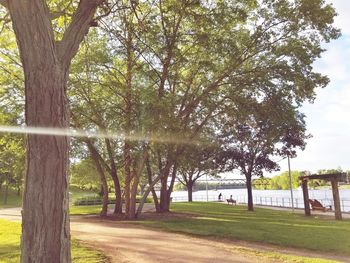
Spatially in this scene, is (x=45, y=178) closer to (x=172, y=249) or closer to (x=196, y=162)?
(x=172, y=249)

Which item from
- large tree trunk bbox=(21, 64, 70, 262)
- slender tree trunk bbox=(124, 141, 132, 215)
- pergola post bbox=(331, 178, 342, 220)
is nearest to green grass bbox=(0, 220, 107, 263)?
large tree trunk bbox=(21, 64, 70, 262)

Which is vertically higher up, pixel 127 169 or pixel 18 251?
pixel 127 169

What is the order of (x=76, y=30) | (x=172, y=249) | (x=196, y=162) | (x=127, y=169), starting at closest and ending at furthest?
(x=76, y=30), (x=172, y=249), (x=127, y=169), (x=196, y=162)

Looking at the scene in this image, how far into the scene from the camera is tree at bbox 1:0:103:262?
569cm

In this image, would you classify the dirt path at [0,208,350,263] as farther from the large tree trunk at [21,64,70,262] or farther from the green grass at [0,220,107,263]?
the large tree trunk at [21,64,70,262]

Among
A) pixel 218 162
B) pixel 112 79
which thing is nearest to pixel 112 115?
pixel 112 79

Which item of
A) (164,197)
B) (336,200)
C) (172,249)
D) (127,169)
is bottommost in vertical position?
(172,249)

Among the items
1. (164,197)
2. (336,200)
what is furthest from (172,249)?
(164,197)

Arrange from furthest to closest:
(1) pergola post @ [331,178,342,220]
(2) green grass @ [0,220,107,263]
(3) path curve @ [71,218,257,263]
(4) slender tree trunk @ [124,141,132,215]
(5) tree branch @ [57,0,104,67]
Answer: (1) pergola post @ [331,178,342,220] → (4) slender tree trunk @ [124,141,132,215] → (3) path curve @ [71,218,257,263] → (2) green grass @ [0,220,107,263] → (5) tree branch @ [57,0,104,67]

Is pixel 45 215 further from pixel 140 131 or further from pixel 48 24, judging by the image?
pixel 140 131

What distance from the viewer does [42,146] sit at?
230 inches

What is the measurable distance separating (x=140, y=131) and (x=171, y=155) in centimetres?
247

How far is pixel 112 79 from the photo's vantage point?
2323cm

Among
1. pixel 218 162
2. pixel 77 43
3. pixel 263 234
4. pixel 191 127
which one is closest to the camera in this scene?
pixel 77 43
